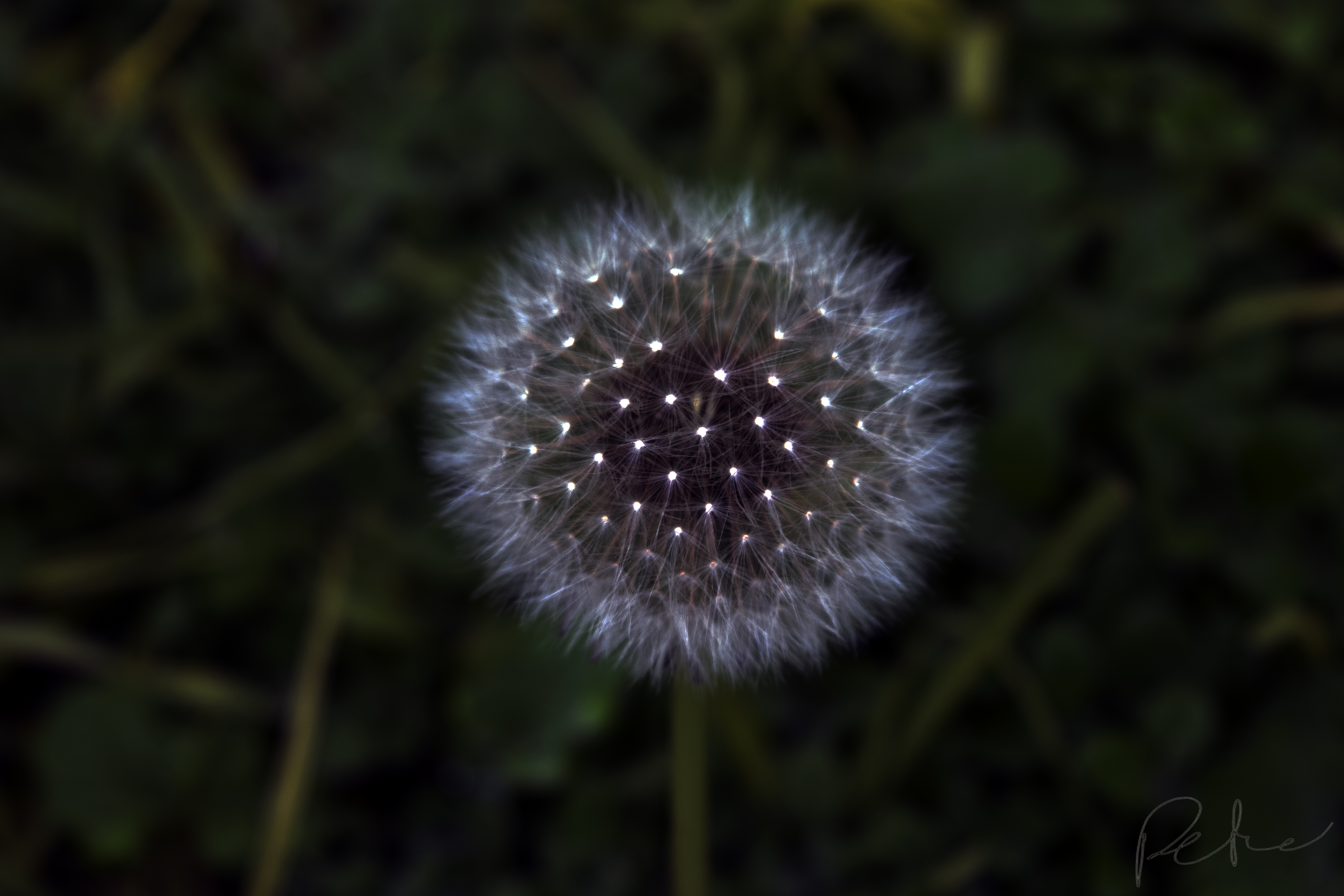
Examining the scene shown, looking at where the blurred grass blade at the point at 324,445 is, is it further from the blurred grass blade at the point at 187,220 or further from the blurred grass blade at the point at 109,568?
the blurred grass blade at the point at 187,220

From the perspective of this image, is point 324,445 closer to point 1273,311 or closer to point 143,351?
point 143,351

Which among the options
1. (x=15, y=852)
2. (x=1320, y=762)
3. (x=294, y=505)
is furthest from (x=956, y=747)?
(x=15, y=852)

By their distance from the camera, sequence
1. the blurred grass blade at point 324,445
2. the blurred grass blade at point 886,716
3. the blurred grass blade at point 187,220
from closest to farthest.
→ the blurred grass blade at point 886,716, the blurred grass blade at point 324,445, the blurred grass blade at point 187,220

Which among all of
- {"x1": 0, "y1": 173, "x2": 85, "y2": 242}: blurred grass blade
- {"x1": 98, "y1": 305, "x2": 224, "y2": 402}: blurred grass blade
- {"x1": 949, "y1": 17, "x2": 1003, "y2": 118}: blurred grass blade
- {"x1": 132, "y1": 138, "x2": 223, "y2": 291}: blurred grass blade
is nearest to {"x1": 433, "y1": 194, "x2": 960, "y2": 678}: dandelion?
{"x1": 949, "y1": 17, "x2": 1003, "y2": 118}: blurred grass blade

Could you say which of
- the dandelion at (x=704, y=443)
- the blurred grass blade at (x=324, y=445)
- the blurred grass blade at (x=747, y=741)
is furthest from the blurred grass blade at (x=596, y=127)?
the blurred grass blade at (x=747, y=741)

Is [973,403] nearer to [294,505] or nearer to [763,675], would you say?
[763,675]
